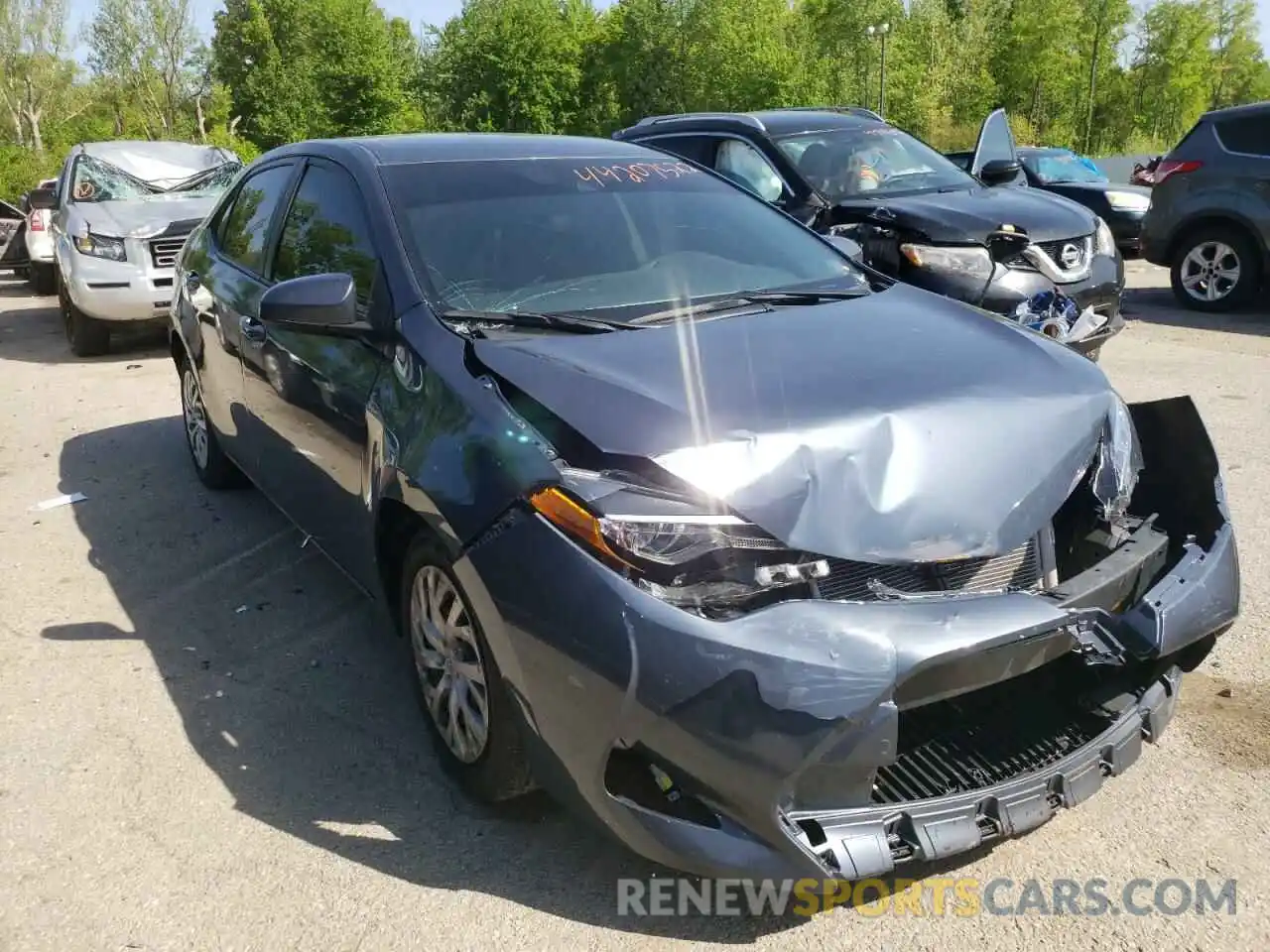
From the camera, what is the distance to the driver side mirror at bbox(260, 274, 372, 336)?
3.26 m

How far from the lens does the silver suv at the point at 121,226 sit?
32.5ft

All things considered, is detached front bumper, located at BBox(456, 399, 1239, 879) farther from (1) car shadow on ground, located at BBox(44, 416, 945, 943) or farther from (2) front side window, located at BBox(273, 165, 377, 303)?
(2) front side window, located at BBox(273, 165, 377, 303)

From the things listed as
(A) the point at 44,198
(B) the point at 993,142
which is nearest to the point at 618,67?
(A) the point at 44,198

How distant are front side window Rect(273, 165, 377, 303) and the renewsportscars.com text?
1907 millimetres

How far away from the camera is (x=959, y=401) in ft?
8.87

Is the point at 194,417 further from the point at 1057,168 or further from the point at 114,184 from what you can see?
the point at 1057,168

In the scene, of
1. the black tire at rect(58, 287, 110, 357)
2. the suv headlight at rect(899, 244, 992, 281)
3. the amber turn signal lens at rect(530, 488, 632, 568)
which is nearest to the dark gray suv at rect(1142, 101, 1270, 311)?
the suv headlight at rect(899, 244, 992, 281)

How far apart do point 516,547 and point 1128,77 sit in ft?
229

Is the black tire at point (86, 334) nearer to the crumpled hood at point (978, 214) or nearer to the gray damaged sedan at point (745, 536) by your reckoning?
the crumpled hood at point (978, 214)

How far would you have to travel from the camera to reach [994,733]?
8.52 feet

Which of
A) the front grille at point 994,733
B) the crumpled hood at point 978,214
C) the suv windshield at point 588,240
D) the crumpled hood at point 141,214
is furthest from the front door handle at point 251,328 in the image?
the crumpled hood at point 141,214

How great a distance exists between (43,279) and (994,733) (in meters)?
15.4

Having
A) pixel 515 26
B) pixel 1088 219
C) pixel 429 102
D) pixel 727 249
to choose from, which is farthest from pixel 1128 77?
pixel 727 249

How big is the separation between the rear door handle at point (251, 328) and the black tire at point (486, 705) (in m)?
1.49
